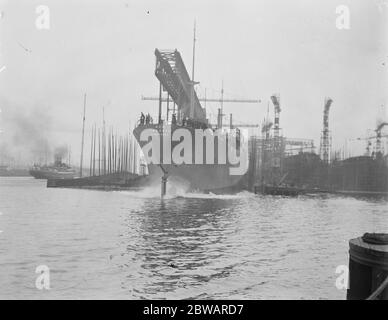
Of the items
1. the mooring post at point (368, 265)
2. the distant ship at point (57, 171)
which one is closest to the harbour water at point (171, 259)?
the mooring post at point (368, 265)

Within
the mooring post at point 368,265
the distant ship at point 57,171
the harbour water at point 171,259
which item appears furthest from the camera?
the distant ship at point 57,171

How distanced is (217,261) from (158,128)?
3219cm

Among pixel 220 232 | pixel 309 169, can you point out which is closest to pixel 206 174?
pixel 220 232

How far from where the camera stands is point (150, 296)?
293 inches

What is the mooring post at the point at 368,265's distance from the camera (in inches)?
194

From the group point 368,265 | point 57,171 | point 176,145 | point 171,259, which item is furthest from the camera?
point 57,171

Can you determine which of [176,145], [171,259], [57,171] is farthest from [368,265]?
[57,171]

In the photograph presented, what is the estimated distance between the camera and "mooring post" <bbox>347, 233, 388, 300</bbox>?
16.2ft

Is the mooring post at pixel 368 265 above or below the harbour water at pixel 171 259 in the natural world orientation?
above

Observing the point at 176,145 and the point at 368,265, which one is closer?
the point at 368,265

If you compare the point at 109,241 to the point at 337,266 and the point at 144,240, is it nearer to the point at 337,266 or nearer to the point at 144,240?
the point at 144,240

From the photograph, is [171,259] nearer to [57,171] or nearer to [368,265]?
[368,265]

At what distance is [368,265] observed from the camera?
200 inches

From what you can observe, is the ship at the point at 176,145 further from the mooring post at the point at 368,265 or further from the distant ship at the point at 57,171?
the distant ship at the point at 57,171
